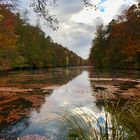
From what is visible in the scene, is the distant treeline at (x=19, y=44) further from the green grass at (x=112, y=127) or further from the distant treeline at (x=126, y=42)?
the distant treeline at (x=126, y=42)

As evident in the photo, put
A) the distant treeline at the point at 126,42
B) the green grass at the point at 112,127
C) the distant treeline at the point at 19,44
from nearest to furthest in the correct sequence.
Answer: the green grass at the point at 112,127
the distant treeline at the point at 19,44
the distant treeline at the point at 126,42

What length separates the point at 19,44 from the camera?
75.9 m

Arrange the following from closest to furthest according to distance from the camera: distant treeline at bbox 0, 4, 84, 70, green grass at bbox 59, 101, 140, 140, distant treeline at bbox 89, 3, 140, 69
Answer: green grass at bbox 59, 101, 140, 140 → distant treeline at bbox 0, 4, 84, 70 → distant treeline at bbox 89, 3, 140, 69

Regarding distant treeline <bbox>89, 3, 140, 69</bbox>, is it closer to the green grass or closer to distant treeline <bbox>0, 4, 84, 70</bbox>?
distant treeline <bbox>0, 4, 84, 70</bbox>

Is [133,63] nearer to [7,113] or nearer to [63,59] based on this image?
[7,113]

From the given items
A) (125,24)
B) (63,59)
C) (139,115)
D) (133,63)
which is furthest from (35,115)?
(63,59)

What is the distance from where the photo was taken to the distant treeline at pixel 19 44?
159 feet

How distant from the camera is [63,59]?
504 feet

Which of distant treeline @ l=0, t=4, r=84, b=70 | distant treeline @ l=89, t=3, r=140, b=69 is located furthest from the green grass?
distant treeline @ l=89, t=3, r=140, b=69

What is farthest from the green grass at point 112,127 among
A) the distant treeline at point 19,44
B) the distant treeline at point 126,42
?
the distant treeline at point 126,42

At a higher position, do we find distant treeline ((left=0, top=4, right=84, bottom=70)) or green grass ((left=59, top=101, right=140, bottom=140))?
distant treeline ((left=0, top=4, right=84, bottom=70))

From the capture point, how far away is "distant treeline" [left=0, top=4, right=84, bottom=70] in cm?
4834

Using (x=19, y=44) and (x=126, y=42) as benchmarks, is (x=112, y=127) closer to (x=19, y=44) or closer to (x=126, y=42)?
(x=126, y=42)

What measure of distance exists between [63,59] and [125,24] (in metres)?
96.7
